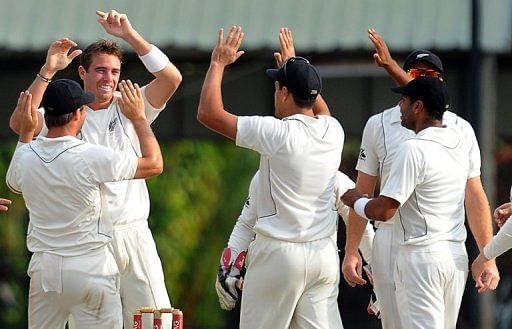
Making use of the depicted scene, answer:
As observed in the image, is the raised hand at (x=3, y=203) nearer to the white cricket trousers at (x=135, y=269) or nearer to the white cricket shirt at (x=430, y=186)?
the white cricket trousers at (x=135, y=269)

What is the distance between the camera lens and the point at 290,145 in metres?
7.92

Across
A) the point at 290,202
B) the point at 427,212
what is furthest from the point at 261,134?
the point at 427,212

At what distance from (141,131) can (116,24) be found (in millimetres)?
795

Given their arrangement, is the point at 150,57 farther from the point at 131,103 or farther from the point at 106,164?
the point at 106,164

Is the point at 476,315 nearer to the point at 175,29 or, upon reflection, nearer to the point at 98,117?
the point at 175,29

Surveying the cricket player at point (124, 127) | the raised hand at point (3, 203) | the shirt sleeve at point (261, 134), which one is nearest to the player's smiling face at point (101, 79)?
the cricket player at point (124, 127)

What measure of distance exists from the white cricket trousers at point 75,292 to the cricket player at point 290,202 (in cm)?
76

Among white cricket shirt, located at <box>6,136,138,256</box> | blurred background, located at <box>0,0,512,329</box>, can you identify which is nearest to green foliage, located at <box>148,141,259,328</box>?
blurred background, located at <box>0,0,512,329</box>

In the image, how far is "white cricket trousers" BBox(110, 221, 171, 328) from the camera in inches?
333

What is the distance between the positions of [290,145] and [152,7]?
6.28 meters

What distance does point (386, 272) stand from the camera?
8273mm

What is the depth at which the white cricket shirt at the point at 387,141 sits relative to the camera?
8352 mm

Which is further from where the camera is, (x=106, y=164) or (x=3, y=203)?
(x=3, y=203)

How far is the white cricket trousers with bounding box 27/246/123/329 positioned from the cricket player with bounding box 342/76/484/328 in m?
1.41
